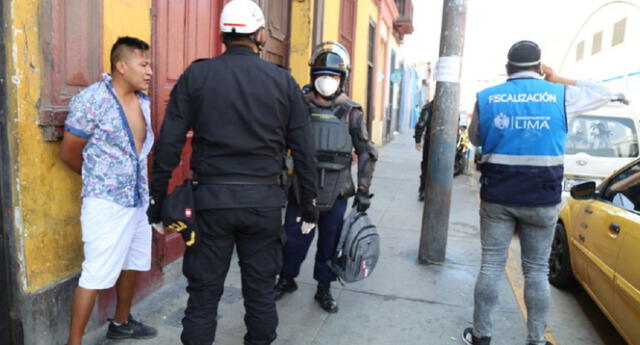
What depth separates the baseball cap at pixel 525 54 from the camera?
3039mm

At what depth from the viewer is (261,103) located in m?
2.51

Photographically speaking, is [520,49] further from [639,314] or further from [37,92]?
[37,92]

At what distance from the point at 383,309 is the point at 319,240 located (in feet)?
2.45

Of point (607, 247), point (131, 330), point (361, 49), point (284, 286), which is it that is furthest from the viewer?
point (361, 49)

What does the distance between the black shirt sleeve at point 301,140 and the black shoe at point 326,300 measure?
1297 mm

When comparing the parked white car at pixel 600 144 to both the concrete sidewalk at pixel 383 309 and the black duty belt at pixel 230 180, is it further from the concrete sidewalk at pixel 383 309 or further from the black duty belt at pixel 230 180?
the black duty belt at pixel 230 180

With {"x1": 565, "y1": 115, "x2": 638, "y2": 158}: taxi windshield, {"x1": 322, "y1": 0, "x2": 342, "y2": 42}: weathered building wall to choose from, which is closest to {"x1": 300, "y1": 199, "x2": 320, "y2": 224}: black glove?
{"x1": 565, "y1": 115, "x2": 638, "y2": 158}: taxi windshield

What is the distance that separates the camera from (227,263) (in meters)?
2.67

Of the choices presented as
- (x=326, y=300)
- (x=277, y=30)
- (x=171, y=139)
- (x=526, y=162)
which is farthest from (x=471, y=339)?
(x=277, y=30)

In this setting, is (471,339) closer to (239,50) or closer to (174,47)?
(239,50)

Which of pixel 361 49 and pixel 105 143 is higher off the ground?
pixel 361 49

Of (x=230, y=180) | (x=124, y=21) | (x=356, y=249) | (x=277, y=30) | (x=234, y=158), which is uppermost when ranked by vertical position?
(x=277, y=30)

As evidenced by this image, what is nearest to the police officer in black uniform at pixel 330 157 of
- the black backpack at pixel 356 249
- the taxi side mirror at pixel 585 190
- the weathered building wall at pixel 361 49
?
the black backpack at pixel 356 249

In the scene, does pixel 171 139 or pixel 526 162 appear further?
pixel 526 162
